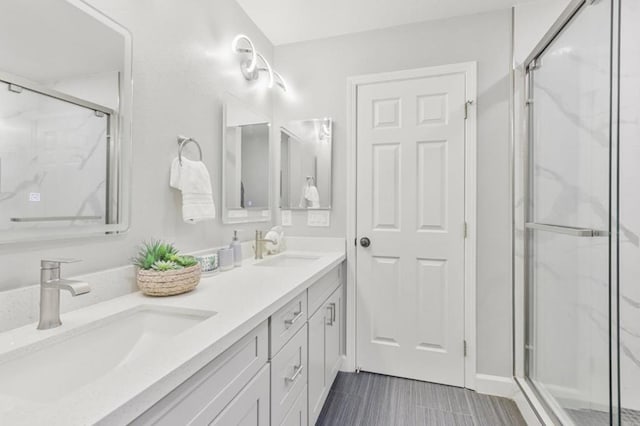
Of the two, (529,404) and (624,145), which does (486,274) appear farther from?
(624,145)

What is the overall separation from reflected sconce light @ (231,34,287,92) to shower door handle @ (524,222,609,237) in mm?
1844

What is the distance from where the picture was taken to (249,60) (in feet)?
6.43

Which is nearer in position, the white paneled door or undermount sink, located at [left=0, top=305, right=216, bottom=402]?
undermount sink, located at [left=0, top=305, right=216, bottom=402]

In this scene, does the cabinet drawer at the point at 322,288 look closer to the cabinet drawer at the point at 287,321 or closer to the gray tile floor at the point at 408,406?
the cabinet drawer at the point at 287,321

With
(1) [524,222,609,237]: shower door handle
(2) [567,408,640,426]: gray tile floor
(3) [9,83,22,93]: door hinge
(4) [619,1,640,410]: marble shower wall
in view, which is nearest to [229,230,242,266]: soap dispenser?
(3) [9,83,22,93]: door hinge

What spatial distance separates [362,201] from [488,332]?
1.16 meters

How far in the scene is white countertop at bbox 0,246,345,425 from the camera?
1.63 ft

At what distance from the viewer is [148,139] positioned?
4.23 ft

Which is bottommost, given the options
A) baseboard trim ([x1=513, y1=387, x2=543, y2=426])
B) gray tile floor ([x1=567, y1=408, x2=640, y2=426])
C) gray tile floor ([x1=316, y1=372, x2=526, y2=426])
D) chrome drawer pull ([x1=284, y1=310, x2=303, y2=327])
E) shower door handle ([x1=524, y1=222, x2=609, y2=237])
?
gray tile floor ([x1=316, y1=372, x2=526, y2=426])

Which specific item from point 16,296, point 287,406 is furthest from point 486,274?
point 16,296

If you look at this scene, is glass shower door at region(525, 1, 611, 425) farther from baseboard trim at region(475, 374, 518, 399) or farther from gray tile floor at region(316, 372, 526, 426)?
gray tile floor at region(316, 372, 526, 426)

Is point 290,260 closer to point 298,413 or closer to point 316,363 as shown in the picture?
point 316,363

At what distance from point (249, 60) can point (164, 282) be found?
147cm

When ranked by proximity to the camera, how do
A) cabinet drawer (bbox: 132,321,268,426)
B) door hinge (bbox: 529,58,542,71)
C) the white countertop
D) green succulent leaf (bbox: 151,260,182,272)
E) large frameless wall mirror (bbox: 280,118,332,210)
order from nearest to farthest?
the white countertop < cabinet drawer (bbox: 132,321,268,426) < green succulent leaf (bbox: 151,260,182,272) < door hinge (bbox: 529,58,542,71) < large frameless wall mirror (bbox: 280,118,332,210)
